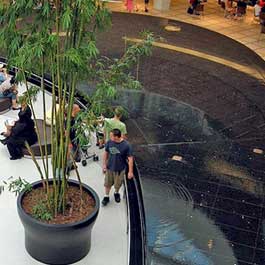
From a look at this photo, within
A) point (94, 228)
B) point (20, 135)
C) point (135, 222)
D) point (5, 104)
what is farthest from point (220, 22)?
point (94, 228)

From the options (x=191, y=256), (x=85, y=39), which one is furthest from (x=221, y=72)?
(x=85, y=39)

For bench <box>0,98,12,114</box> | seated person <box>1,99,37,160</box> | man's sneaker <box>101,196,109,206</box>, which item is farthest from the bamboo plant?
bench <box>0,98,12,114</box>

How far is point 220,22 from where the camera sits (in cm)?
1831

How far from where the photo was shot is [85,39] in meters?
5.08

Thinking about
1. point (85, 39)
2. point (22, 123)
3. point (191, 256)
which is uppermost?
point (85, 39)

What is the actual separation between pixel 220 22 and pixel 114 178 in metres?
12.6

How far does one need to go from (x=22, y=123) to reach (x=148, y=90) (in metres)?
4.33

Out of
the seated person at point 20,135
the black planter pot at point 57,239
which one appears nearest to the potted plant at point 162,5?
the seated person at point 20,135

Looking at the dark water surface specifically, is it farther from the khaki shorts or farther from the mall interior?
the khaki shorts

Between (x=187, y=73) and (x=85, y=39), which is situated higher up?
(x=85, y=39)

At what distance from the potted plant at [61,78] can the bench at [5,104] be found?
151 inches

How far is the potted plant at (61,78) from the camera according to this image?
4.70 metres

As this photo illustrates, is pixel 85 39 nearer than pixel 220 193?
Yes

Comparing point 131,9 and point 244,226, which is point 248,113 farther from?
point 131,9
